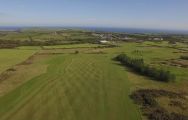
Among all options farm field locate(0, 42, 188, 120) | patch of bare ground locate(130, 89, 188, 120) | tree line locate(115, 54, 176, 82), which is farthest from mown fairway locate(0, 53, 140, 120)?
tree line locate(115, 54, 176, 82)

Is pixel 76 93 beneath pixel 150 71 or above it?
above

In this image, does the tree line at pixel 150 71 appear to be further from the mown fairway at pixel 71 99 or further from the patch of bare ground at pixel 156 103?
the patch of bare ground at pixel 156 103

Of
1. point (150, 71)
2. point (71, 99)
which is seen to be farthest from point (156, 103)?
point (150, 71)

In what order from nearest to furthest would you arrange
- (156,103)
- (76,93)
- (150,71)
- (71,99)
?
(156,103) → (71,99) → (76,93) → (150,71)

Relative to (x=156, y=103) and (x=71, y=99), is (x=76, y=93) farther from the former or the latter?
(x=156, y=103)

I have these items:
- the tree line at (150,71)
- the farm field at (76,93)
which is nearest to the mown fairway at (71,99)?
the farm field at (76,93)

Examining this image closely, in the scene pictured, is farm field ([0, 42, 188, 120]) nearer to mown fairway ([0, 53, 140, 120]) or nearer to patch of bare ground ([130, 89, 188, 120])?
mown fairway ([0, 53, 140, 120])

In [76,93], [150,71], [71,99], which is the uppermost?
[71,99]
